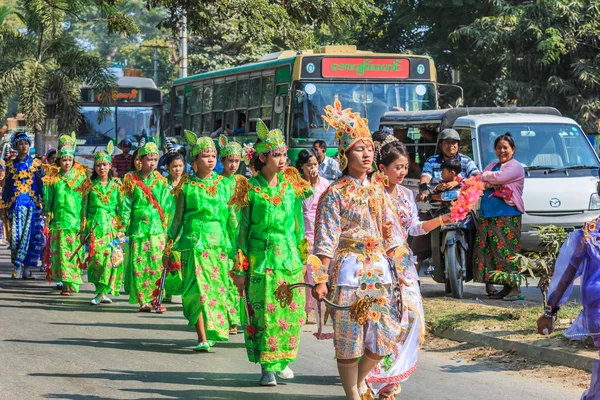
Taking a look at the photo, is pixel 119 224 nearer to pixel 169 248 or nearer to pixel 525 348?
pixel 169 248

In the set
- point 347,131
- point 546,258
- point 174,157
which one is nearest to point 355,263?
point 347,131

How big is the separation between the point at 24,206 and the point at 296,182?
9.03 meters

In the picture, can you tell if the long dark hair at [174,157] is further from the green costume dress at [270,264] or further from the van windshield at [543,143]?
the van windshield at [543,143]

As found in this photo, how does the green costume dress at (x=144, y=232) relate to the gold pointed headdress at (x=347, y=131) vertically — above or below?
below

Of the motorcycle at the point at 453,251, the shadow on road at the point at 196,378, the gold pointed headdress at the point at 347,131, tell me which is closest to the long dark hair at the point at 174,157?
the motorcycle at the point at 453,251

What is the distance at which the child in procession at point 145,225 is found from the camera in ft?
39.8

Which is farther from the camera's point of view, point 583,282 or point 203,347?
Answer: point 203,347

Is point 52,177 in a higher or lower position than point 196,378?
higher

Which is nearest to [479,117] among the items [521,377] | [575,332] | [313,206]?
[313,206]

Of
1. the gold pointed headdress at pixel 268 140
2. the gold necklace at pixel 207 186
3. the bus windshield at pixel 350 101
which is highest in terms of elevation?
the bus windshield at pixel 350 101

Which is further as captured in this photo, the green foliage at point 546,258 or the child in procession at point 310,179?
the child in procession at point 310,179

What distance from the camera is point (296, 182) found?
8.27 metres

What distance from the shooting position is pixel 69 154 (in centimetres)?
1427

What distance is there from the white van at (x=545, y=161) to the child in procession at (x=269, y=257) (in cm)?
622
